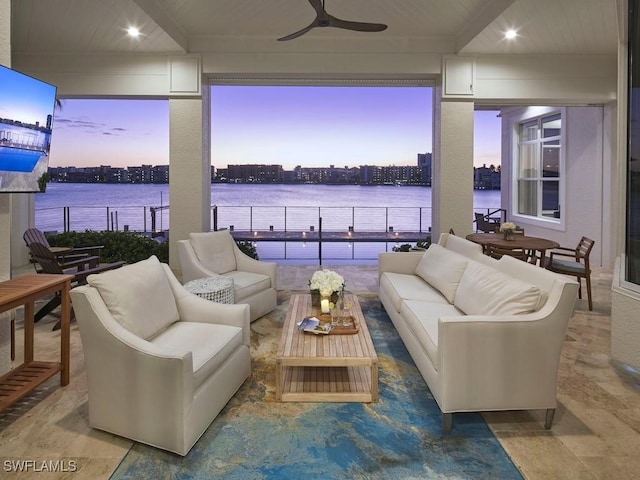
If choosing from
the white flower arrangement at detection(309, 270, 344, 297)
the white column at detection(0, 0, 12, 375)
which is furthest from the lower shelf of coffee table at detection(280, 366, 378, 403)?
the white column at detection(0, 0, 12, 375)

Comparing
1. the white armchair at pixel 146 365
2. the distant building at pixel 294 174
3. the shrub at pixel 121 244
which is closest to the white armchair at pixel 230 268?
the white armchair at pixel 146 365

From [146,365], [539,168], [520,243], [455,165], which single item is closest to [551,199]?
[539,168]

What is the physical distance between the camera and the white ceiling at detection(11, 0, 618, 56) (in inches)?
194

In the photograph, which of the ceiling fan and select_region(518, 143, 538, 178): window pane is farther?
select_region(518, 143, 538, 178): window pane

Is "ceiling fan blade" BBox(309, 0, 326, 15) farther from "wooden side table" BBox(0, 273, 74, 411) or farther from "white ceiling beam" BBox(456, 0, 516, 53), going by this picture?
"wooden side table" BBox(0, 273, 74, 411)

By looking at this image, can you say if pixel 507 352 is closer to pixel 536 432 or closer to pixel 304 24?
pixel 536 432

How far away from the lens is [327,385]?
114 inches

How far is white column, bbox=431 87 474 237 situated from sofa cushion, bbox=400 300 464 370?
300 cm

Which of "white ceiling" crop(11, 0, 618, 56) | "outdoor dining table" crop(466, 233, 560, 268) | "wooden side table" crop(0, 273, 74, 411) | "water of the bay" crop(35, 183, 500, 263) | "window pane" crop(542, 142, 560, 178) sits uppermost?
"white ceiling" crop(11, 0, 618, 56)

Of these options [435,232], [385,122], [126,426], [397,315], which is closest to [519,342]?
[397,315]

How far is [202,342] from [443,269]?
7.42 feet

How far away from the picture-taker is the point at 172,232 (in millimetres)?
6293

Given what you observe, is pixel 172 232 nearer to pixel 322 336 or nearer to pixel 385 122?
pixel 322 336

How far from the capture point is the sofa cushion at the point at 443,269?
3.70 meters
